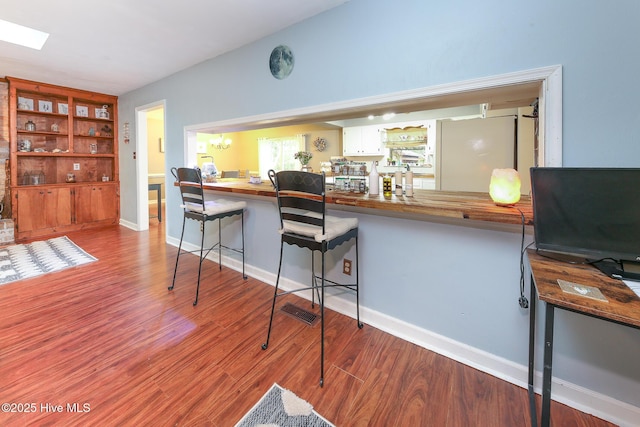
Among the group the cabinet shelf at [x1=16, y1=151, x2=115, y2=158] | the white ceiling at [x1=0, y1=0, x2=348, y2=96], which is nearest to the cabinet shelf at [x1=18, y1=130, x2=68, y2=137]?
the cabinet shelf at [x1=16, y1=151, x2=115, y2=158]

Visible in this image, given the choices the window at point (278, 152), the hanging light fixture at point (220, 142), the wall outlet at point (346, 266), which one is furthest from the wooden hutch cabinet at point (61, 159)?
the wall outlet at point (346, 266)

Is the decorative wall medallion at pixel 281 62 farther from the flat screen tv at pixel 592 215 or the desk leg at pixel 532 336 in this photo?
the desk leg at pixel 532 336

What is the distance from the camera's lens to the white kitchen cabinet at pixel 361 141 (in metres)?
5.36

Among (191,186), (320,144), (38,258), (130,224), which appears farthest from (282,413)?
(320,144)

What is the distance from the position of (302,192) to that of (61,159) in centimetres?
547

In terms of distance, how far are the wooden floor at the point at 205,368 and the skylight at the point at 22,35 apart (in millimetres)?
2451

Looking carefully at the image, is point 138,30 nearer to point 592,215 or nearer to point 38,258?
point 38,258

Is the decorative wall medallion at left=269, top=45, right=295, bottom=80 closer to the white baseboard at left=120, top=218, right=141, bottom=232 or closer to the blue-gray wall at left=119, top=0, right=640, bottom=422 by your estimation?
the blue-gray wall at left=119, top=0, right=640, bottom=422

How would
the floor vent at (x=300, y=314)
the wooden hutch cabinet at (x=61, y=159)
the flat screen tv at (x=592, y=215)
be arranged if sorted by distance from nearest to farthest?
1. the flat screen tv at (x=592, y=215)
2. the floor vent at (x=300, y=314)
3. the wooden hutch cabinet at (x=61, y=159)

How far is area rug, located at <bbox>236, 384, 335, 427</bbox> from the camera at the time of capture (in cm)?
125

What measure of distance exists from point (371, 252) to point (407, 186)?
0.56m

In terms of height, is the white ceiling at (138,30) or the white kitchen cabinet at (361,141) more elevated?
the white ceiling at (138,30)

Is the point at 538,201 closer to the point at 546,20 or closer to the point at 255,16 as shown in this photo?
the point at 546,20

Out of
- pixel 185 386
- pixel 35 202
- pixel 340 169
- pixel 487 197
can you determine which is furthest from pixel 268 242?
pixel 35 202
